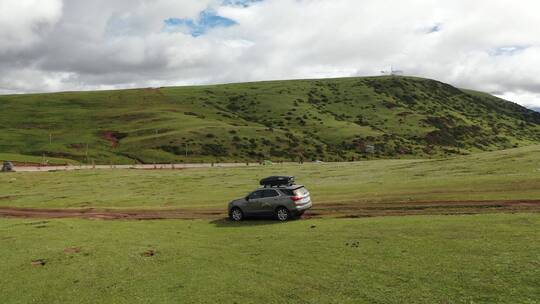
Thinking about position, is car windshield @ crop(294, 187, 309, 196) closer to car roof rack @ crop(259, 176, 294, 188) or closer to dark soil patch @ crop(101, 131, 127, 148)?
car roof rack @ crop(259, 176, 294, 188)

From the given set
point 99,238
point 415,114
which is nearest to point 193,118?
point 415,114

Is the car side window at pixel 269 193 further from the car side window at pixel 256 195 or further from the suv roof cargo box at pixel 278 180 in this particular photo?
the suv roof cargo box at pixel 278 180

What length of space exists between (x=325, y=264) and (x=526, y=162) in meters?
35.3

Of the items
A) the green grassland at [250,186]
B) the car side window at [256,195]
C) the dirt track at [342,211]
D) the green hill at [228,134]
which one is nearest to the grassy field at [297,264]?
the dirt track at [342,211]

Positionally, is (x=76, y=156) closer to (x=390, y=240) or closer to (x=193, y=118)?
(x=193, y=118)

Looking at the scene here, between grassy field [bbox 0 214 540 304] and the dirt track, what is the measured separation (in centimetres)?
313

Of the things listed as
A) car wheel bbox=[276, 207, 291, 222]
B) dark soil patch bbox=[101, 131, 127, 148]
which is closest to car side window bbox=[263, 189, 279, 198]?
car wheel bbox=[276, 207, 291, 222]

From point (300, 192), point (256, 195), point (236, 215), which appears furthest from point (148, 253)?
point (300, 192)

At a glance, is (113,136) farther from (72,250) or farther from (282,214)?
(72,250)

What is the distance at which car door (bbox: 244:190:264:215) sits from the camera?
30406 mm

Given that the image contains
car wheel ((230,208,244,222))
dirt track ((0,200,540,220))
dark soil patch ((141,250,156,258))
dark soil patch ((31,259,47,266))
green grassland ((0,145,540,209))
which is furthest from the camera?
green grassland ((0,145,540,209))

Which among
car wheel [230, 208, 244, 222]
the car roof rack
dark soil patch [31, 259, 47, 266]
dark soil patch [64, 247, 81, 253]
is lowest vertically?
dark soil patch [31, 259, 47, 266]

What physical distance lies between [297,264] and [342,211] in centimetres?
1408

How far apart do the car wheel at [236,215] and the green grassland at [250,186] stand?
810 cm
